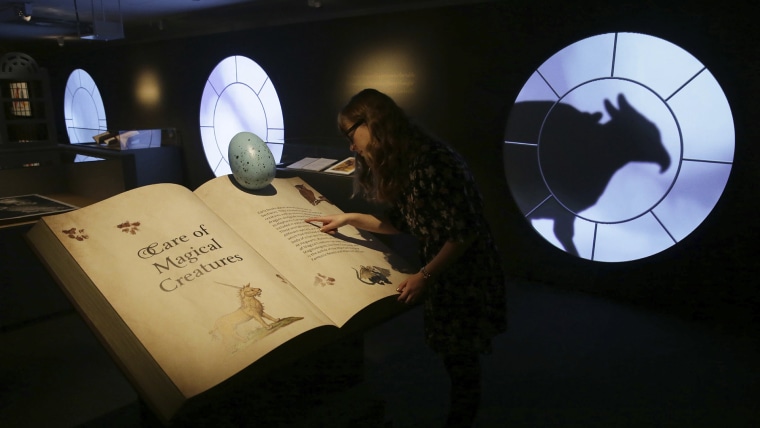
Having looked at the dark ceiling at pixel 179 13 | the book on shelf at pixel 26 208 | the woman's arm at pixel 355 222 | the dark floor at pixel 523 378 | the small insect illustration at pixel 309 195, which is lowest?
the dark floor at pixel 523 378

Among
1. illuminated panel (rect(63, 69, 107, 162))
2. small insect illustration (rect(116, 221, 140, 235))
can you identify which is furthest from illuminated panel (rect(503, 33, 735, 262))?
illuminated panel (rect(63, 69, 107, 162))

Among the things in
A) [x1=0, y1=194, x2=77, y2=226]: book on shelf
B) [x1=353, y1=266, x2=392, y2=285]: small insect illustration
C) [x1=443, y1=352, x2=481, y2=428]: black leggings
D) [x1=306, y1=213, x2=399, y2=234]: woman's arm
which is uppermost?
[x1=306, y1=213, x2=399, y2=234]: woman's arm

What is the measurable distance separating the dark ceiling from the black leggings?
2.98 meters

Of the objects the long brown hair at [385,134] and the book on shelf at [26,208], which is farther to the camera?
the book on shelf at [26,208]

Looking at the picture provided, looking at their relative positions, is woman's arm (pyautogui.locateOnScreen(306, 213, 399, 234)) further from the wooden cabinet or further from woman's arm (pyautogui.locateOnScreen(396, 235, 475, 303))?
the wooden cabinet

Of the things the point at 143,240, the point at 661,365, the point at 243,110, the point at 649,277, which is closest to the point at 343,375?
the point at 143,240

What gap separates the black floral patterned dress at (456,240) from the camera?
1.16 metres

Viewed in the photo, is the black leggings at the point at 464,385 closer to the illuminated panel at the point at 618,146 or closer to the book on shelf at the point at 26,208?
the book on shelf at the point at 26,208

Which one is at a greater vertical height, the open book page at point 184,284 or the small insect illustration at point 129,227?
the small insect illustration at point 129,227

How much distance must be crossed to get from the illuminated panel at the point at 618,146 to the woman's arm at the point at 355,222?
2247mm

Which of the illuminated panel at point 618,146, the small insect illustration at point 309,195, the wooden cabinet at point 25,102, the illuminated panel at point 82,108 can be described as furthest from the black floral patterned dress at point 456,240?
the illuminated panel at point 82,108

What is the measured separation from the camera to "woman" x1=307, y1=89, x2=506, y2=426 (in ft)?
3.82

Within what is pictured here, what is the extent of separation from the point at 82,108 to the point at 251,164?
8988 mm

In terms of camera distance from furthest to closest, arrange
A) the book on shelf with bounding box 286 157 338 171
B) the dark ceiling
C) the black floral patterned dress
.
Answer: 1. the dark ceiling
2. the book on shelf with bounding box 286 157 338 171
3. the black floral patterned dress
